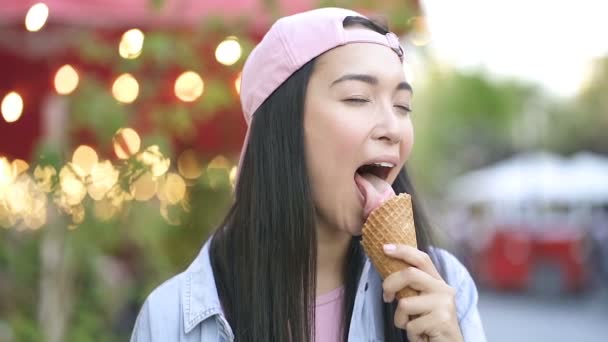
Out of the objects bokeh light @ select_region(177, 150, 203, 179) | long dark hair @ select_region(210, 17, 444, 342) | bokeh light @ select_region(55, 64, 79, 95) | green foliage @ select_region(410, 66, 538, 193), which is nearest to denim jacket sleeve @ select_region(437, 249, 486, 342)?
long dark hair @ select_region(210, 17, 444, 342)

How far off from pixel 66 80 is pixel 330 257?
8.05ft

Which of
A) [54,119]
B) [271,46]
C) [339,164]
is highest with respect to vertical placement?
[54,119]

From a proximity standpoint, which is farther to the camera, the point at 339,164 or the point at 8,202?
the point at 8,202

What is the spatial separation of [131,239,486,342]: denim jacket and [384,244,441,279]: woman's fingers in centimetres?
22

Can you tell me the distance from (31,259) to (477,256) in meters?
14.7

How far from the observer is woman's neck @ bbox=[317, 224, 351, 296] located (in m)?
1.95

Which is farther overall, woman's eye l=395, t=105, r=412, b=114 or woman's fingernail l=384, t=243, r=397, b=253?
woman's eye l=395, t=105, r=412, b=114

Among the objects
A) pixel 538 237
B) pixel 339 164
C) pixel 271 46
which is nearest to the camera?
pixel 339 164

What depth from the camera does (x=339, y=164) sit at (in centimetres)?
182

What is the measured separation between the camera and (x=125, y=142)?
3.75 metres

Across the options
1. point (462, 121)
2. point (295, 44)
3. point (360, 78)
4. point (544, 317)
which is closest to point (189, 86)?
point (295, 44)

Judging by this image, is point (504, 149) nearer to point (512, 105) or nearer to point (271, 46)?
point (512, 105)

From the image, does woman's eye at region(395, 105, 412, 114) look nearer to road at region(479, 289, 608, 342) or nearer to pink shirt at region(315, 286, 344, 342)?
pink shirt at region(315, 286, 344, 342)

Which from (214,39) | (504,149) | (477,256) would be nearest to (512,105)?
(504,149)
